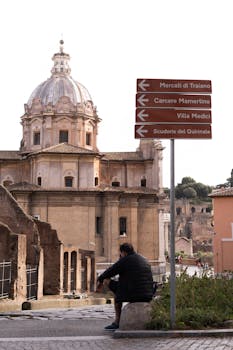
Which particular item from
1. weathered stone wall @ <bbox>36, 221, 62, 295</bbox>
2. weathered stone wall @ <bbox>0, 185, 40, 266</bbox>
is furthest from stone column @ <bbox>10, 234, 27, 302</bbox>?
weathered stone wall @ <bbox>36, 221, 62, 295</bbox>

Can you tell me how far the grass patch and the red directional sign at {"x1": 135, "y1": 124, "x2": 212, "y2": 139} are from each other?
94.9 inches

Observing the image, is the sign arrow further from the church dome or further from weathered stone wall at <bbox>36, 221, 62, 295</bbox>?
the church dome

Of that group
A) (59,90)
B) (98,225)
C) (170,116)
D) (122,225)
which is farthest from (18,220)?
(59,90)

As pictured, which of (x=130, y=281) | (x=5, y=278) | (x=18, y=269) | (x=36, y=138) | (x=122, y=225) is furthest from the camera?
(x=36, y=138)

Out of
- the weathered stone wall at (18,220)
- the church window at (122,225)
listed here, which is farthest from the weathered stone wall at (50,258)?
the church window at (122,225)

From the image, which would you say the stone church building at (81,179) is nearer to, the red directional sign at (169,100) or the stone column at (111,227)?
the stone column at (111,227)

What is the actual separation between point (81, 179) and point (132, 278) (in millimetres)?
37244

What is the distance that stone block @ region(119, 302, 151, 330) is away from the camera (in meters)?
7.16

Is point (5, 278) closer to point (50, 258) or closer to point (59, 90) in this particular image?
point (50, 258)

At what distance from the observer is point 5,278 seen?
19.8 meters

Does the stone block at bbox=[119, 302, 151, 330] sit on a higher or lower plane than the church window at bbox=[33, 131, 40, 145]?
lower

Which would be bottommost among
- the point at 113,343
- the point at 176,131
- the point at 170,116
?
the point at 113,343

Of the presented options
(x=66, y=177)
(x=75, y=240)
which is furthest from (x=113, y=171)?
(x=75, y=240)

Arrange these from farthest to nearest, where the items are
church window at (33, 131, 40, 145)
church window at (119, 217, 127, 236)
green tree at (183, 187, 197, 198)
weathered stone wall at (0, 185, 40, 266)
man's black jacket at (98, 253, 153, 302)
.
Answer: green tree at (183, 187, 197, 198) < church window at (33, 131, 40, 145) < church window at (119, 217, 127, 236) < weathered stone wall at (0, 185, 40, 266) < man's black jacket at (98, 253, 153, 302)
